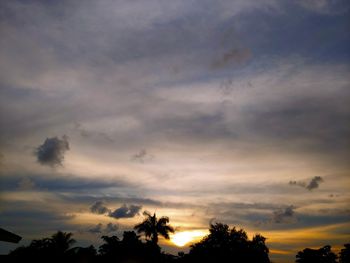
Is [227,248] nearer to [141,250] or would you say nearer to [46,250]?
[141,250]

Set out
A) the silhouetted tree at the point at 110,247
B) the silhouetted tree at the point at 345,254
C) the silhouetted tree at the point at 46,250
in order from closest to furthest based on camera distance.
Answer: the silhouetted tree at the point at 46,250, the silhouetted tree at the point at 110,247, the silhouetted tree at the point at 345,254

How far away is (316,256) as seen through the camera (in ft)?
277

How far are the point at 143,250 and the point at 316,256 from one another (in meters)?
52.1

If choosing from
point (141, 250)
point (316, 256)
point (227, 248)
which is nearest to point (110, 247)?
point (141, 250)

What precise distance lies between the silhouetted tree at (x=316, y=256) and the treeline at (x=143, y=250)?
15.8 metres

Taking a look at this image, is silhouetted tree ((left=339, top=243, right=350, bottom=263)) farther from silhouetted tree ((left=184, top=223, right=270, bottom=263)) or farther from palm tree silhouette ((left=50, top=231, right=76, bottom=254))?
palm tree silhouette ((left=50, top=231, right=76, bottom=254))

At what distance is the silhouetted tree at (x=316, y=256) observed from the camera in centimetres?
8325

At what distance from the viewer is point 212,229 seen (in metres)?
74.2

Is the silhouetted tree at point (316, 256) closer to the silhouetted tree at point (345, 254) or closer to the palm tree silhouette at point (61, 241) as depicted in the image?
the silhouetted tree at point (345, 254)

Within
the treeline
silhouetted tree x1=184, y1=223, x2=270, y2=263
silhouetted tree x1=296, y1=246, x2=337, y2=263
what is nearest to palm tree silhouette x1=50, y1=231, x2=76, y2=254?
the treeline

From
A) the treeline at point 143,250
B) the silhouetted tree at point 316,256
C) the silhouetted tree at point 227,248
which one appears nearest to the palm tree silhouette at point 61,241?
the treeline at point 143,250

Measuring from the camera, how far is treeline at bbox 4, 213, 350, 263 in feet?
140

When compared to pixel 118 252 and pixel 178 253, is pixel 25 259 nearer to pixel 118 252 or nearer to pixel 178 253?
pixel 118 252

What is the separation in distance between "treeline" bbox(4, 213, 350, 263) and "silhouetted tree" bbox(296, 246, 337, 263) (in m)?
15.8
